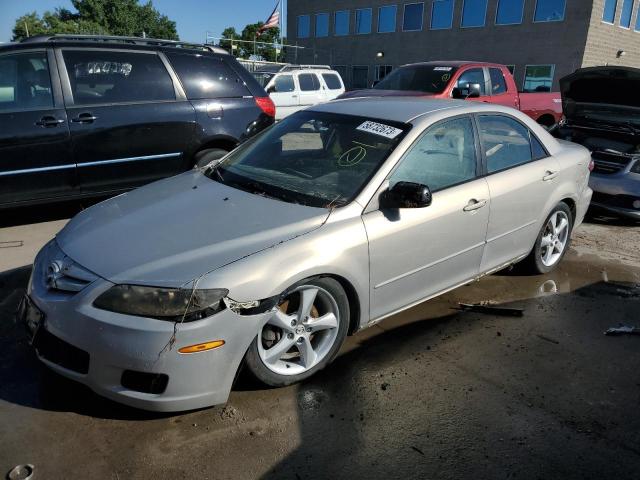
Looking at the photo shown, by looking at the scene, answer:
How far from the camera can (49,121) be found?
4.97 metres

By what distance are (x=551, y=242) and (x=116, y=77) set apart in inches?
180

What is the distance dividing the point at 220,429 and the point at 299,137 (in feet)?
7.20

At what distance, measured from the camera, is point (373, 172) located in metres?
3.12

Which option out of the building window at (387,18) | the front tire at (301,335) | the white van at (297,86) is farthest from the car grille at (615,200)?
the building window at (387,18)

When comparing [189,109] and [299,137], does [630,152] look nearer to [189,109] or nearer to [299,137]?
[299,137]

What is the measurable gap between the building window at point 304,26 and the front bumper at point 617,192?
3255cm

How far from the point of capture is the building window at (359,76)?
1278 inches

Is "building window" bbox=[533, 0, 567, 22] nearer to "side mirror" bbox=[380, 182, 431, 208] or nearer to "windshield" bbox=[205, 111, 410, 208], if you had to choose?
"windshield" bbox=[205, 111, 410, 208]

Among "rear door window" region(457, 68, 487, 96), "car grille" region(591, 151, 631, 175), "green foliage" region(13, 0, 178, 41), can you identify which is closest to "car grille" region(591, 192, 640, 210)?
"car grille" region(591, 151, 631, 175)

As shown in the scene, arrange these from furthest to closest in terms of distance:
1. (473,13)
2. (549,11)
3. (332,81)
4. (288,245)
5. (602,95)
A: (473,13) < (549,11) < (332,81) < (602,95) < (288,245)

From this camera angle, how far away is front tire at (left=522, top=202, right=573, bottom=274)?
4.38 metres

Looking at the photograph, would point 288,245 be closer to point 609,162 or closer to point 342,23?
point 609,162

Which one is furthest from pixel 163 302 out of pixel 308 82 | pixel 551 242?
pixel 308 82

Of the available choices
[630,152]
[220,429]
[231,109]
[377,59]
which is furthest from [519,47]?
[220,429]
